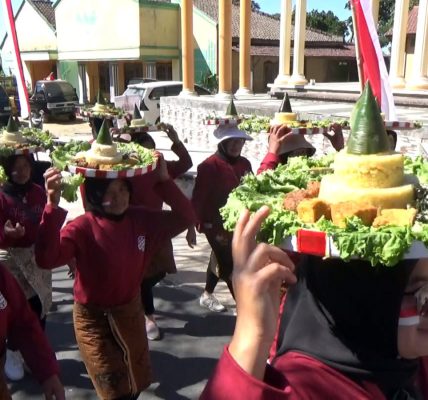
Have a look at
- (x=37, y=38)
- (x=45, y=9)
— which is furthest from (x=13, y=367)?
(x=45, y=9)

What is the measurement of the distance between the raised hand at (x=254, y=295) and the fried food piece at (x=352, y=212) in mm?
221

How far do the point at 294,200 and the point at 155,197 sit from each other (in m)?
3.30

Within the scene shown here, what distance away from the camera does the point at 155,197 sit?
A: 4.77 metres

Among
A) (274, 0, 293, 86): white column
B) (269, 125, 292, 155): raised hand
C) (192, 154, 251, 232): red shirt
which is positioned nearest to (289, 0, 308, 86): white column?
(274, 0, 293, 86): white column

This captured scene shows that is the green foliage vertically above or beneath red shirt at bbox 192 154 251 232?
above

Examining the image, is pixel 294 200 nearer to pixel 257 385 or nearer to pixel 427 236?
pixel 427 236

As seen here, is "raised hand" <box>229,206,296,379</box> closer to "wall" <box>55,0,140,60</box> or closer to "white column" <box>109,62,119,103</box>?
"wall" <box>55,0,140,60</box>

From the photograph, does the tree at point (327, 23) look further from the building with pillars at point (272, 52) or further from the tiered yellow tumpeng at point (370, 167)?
the tiered yellow tumpeng at point (370, 167)

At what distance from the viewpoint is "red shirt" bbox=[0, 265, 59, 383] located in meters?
2.42

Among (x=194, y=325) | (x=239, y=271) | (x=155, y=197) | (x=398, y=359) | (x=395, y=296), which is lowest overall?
(x=194, y=325)

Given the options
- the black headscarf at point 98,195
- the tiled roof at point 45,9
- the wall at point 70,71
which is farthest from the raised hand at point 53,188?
the tiled roof at point 45,9

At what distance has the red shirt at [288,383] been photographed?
117 centimetres

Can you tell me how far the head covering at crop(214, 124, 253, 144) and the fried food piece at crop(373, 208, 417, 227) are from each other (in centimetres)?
348

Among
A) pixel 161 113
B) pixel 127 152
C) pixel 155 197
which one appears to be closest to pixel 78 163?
pixel 127 152
